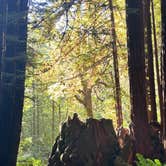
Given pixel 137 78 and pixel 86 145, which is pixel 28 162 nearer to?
pixel 86 145

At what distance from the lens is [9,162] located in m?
5.85

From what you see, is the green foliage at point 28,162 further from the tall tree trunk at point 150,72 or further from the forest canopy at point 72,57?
the tall tree trunk at point 150,72

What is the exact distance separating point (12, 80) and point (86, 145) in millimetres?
2297

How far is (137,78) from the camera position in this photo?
917 centimetres

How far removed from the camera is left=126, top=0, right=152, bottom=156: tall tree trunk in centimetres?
906

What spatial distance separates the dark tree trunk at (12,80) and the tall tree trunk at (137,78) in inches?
143

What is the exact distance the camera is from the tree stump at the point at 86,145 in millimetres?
7512

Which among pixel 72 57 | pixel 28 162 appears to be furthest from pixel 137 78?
pixel 72 57

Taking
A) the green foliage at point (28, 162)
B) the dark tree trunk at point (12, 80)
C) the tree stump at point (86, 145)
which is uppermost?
the dark tree trunk at point (12, 80)

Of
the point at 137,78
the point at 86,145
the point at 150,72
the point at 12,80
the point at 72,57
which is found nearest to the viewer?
the point at 12,80

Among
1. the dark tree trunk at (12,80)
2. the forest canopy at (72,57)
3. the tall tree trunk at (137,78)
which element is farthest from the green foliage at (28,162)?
the tall tree trunk at (137,78)

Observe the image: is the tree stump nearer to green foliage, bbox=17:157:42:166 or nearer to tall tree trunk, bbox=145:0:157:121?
green foliage, bbox=17:157:42:166

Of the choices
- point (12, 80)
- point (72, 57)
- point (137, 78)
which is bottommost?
point (12, 80)

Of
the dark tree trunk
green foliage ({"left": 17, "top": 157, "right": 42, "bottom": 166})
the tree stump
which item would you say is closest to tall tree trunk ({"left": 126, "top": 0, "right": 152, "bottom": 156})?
the tree stump
